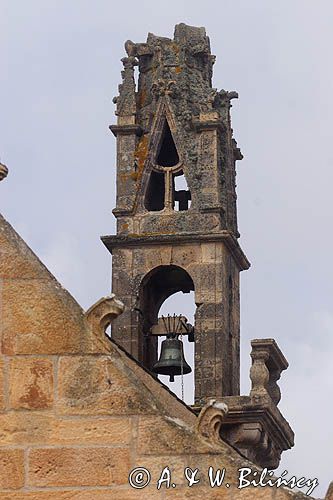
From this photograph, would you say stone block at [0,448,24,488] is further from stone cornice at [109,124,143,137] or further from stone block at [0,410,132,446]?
stone cornice at [109,124,143,137]

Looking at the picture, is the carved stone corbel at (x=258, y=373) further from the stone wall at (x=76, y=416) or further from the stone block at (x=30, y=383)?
the stone block at (x=30, y=383)

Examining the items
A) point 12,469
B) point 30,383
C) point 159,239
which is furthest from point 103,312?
point 159,239

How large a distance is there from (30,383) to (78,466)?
24.8 inches

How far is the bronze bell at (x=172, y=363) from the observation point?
82.5ft

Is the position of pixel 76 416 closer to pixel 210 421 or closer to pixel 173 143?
pixel 210 421

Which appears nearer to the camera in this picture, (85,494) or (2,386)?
(85,494)

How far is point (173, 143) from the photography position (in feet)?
89.2

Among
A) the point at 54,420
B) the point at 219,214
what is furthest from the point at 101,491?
the point at 219,214

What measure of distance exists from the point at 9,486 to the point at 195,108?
45.3 ft

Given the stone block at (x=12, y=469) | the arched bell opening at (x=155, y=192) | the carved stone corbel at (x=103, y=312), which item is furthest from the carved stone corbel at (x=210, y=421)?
the arched bell opening at (x=155, y=192)

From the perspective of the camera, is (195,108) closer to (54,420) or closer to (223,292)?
(223,292)

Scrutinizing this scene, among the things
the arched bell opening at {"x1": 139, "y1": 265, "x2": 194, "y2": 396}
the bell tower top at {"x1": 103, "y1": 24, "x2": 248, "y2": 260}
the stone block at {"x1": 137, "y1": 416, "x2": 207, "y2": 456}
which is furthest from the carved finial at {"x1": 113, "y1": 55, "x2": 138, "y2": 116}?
the stone block at {"x1": 137, "y1": 416, "x2": 207, "y2": 456}

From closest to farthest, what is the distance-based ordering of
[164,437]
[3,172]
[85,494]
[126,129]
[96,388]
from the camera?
[85,494]
[164,437]
[96,388]
[3,172]
[126,129]

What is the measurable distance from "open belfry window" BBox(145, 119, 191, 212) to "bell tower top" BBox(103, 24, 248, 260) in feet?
0.04
